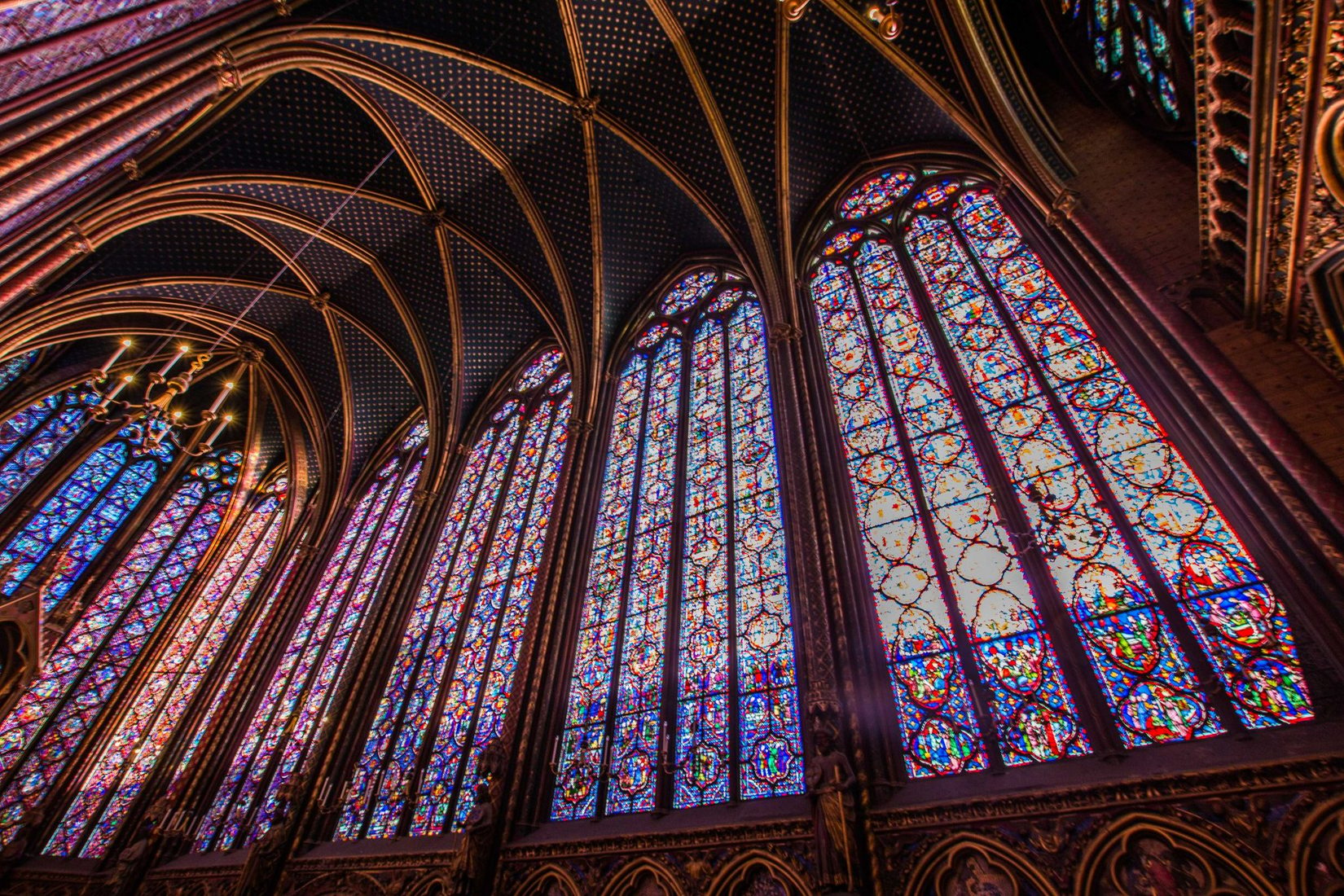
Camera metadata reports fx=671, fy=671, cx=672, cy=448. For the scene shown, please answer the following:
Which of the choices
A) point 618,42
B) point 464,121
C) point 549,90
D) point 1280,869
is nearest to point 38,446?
point 464,121

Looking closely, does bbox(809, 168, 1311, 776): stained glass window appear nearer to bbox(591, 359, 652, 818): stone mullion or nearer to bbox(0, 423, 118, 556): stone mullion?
bbox(591, 359, 652, 818): stone mullion

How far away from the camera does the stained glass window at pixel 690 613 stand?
6.33m

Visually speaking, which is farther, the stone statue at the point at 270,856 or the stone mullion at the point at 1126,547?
the stone statue at the point at 270,856

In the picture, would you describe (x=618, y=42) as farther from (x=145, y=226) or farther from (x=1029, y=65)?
(x=145, y=226)

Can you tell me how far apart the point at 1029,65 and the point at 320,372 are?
47.6 ft

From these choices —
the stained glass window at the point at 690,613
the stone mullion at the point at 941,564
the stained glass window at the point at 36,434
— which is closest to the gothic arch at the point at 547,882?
the stained glass window at the point at 690,613

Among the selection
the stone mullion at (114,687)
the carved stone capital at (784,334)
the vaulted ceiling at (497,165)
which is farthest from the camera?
the stone mullion at (114,687)

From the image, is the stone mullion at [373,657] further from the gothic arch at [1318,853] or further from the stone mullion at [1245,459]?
the stone mullion at [1245,459]

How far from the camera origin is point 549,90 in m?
10.6

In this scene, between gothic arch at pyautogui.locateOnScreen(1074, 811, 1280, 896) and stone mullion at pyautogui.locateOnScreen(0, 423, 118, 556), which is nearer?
gothic arch at pyautogui.locateOnScreen(1074, 811, 1280, 896)

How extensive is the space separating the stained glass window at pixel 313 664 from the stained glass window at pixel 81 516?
15.9 feet

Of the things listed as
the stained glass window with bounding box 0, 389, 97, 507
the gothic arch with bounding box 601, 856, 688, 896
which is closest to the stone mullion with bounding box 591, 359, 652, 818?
the gothic arch with bounding box 601, 856, 688, 896

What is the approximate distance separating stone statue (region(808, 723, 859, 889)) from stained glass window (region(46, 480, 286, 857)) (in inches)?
439

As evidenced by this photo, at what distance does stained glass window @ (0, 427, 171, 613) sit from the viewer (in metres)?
12.8
